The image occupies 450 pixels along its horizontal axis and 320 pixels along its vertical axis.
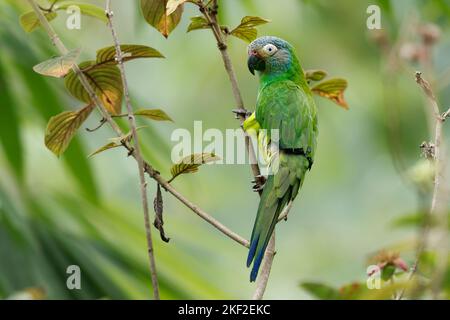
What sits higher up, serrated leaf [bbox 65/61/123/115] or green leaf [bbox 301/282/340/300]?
serrated leaf [bbox 65/61/123/115]

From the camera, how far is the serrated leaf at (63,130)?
1.18 metres

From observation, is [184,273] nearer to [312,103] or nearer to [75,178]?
[75,178]

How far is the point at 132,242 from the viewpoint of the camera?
2.28m

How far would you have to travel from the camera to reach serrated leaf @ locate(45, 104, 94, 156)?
1.18 meters

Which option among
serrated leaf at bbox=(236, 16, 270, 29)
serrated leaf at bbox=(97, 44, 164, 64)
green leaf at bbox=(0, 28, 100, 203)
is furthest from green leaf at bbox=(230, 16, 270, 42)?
green leaf at bbox=(0, 28, 100, 203)

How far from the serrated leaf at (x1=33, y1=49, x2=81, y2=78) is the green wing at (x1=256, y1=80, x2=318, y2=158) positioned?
18.3 inches

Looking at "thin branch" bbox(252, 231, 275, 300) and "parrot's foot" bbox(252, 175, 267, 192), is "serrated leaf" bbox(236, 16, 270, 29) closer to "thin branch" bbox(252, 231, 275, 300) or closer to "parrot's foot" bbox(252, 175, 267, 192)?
"parrot's foot" bbox(252, 175, 267, 192)

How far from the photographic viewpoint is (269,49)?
5.08ft

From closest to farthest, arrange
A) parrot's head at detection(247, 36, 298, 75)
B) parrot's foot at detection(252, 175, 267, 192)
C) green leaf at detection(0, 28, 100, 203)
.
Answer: parrot's foot at detection(252, 175, 267, 192) → parrot's head at detection(247, 36, 298, 75) → green leaf at detection(0, 28, 100, 203)

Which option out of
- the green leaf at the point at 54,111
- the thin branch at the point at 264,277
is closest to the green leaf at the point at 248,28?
the thin branch at the point at 264,277

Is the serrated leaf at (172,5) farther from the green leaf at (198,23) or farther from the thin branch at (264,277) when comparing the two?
the thin branch at (264,277)

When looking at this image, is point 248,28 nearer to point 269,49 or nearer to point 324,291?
point 269,49

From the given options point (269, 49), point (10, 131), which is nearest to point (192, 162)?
point (269, 49)
